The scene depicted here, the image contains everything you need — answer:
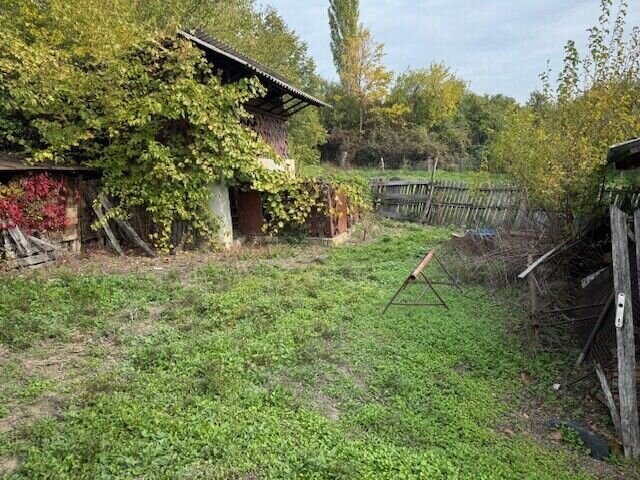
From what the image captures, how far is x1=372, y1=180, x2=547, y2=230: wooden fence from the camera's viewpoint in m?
12.5

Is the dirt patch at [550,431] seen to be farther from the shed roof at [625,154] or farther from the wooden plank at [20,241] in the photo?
the wooden plank at [20,241]

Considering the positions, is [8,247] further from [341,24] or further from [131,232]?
[341,24]

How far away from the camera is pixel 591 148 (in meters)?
6.48

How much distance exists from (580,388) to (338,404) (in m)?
2.60

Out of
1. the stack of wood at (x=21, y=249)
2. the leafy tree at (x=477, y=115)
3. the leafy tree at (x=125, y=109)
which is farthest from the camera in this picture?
the leafy tree at (x=477, y=115)

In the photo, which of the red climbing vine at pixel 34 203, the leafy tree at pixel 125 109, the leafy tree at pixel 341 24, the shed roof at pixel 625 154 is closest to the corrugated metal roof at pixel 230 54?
the leafy tree at pixel 125 109

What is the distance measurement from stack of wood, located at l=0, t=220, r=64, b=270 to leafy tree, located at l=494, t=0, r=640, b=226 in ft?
30.5

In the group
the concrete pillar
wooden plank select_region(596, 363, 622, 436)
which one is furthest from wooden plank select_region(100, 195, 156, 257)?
wooden plank select_region(596, 363, 622, 436)

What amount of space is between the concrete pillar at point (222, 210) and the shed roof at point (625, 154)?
8179 millimetres

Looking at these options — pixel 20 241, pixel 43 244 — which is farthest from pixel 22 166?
pixel 43 244

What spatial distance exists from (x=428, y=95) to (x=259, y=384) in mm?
34290

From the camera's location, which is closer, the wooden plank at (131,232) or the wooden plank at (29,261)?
the wooden plank at (29,261)

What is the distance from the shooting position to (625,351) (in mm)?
4059

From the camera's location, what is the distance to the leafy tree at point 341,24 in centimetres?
3641
